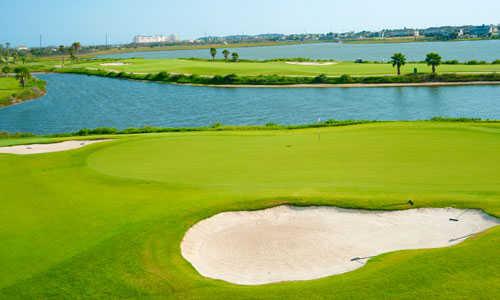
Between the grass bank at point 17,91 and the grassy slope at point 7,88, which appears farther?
the grass bank at point 17,91

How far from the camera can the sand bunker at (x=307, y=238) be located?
12.6m

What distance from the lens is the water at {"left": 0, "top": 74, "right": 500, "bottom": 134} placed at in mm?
55906

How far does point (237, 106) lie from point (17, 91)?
1697 inches

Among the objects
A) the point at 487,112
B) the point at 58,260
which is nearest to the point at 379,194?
the point at 58,260

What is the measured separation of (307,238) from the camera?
14.3m

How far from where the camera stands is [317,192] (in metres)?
17.0

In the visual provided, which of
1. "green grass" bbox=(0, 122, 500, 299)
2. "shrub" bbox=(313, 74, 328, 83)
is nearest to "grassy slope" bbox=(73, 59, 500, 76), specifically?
"shrub" bbox=(313, 74, 328, 83)

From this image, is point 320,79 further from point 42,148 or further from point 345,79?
point 42,148

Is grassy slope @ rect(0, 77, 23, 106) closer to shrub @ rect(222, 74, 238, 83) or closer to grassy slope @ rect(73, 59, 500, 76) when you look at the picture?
grassy slope @ rect(73, 59, 500, 76)

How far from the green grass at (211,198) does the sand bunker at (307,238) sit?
45 centimetres

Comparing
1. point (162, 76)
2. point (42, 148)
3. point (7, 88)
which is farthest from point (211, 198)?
point (162, 76)

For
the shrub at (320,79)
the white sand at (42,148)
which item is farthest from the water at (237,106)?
the white sand at (42,148)

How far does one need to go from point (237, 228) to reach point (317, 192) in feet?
11.6

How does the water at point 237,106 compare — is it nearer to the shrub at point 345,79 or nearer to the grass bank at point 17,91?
the grass bank at point 17,91
